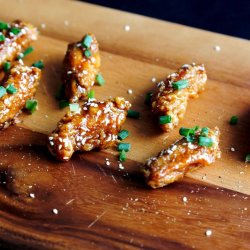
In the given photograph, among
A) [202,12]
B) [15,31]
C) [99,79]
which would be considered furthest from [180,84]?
[202,12]

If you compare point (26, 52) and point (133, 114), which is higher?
point (26, 52)

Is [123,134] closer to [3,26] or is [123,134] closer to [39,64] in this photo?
[39,64]

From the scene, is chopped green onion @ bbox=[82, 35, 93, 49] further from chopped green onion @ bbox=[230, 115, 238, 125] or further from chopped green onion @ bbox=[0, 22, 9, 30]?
chopped green onion @ bbox=[230, 115, 238, 125]

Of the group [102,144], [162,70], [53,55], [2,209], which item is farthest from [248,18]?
[2,209]

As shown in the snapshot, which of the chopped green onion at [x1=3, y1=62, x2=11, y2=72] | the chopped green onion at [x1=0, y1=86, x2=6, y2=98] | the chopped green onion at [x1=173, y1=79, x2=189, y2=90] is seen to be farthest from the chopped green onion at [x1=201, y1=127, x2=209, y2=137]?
the chopped green onion at [x1=3, y1=62, x2=11, y2=72]

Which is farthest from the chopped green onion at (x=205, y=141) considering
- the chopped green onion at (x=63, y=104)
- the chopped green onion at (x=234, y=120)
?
the chopped green onion at (x=63, y=104)

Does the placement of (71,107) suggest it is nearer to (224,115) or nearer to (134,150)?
(134,150)

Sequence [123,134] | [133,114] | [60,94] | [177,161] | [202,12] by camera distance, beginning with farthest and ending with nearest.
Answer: [202,12], [60,94], [133,114], [123,134], [177,161]
